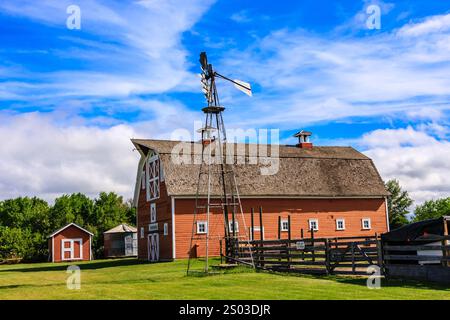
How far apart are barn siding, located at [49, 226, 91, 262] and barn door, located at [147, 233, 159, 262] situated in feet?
28.2

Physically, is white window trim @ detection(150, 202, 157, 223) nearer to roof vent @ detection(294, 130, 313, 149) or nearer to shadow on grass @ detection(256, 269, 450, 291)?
roof vent @ detection(294, 130, 313, 149)

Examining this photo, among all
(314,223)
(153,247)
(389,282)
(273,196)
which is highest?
(273,196)

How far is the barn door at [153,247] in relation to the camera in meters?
38.3

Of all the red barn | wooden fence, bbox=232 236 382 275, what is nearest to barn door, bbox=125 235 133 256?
the red barn

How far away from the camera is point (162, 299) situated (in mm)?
12914

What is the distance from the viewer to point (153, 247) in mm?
39000

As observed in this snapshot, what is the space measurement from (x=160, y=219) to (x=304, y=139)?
1484cm

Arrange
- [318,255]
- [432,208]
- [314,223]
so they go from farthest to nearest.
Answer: [432,208], [314,223], [318,255]

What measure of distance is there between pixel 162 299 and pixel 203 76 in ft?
43.7

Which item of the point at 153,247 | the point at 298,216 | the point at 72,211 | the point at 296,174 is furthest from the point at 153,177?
the point at 72,211

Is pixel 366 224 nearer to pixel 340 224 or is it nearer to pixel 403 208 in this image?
pixel 340 224

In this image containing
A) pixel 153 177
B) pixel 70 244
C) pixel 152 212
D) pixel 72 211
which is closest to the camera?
pixel 153 177

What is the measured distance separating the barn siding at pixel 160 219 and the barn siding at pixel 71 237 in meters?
6.07
